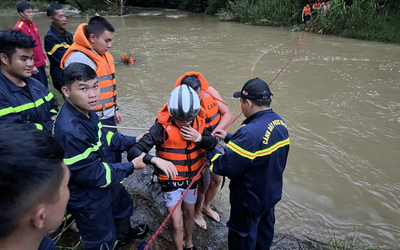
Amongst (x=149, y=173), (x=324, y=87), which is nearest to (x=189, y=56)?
(x=324, y=87)

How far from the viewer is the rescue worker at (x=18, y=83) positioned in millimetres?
2285

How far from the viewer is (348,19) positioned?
43.3ft

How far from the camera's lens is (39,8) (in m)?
31.7

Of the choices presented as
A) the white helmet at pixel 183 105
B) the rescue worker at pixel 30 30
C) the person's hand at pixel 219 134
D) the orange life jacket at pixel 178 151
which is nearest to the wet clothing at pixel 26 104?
the orange life jacket at pixel 178 151

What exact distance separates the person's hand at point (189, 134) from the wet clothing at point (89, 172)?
496 mm

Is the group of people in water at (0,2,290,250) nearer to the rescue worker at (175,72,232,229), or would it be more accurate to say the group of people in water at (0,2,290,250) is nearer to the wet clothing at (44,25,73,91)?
the rescue worker at (175,72,232,229)

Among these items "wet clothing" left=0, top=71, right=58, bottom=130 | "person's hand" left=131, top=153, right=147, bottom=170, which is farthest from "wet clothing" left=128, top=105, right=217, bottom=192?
"wet clothing" left=0, top=71, right=58, bottom=130

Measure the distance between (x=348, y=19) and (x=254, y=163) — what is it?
46.6ft

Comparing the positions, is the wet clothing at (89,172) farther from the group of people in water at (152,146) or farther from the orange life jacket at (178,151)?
the orange life jacket at (178,151)

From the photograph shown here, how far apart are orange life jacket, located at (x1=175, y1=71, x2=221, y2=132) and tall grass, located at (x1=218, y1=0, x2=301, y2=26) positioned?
15780 mm

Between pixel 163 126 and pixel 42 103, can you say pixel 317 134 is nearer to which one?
pixel 163 126

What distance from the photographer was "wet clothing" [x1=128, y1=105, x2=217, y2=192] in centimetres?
228

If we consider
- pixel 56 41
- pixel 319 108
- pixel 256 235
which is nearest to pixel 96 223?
pixel 256 235

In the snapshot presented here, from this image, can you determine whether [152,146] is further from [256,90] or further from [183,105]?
[256,90]
